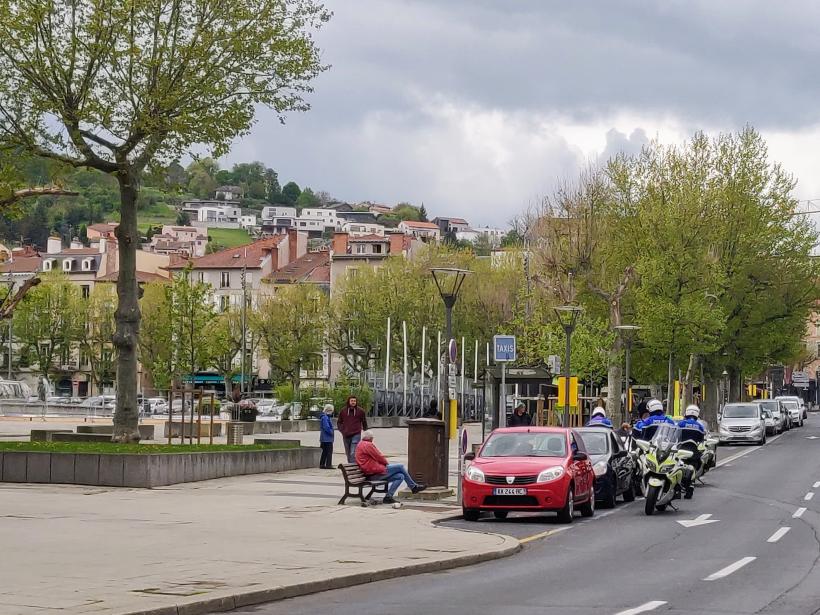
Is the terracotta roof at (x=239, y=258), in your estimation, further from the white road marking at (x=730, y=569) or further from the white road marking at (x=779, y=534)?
the white road marking at (x=730, y=569)

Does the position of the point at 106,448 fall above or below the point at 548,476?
above

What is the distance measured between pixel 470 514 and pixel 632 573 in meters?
8.10

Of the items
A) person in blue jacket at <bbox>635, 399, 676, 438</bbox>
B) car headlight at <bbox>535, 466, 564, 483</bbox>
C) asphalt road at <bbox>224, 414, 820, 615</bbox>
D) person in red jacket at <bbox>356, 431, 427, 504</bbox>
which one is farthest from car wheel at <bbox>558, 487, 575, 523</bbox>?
person in blue jacket at <bbox>635, 399, 676, 438</bbox>

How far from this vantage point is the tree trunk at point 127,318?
32562mm

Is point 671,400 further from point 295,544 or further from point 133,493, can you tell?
point 295,544

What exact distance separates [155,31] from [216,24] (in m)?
1.42

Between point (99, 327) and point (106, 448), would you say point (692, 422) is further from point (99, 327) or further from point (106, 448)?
point (99, 327)

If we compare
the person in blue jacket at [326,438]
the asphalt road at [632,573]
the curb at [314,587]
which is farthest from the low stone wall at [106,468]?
the curb at [314,587]

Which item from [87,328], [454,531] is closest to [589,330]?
[454,531]

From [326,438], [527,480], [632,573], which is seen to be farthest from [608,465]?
Answer: [632,573]

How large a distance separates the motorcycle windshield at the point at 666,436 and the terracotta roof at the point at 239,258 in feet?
342

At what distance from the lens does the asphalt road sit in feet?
43.6

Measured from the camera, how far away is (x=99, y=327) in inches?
4412

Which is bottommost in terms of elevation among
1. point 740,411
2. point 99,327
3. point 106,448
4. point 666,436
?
point 106,448
